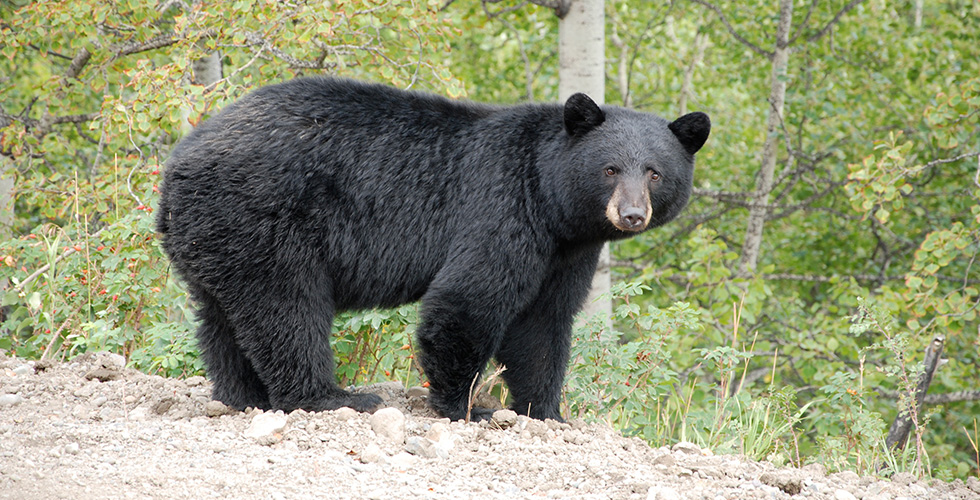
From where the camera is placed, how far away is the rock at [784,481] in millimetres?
3115

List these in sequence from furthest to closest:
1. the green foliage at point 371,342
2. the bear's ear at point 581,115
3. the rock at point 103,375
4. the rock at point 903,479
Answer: the green foliage at point 371,342
the rock at point 103,375
the bear's ear at point 581,115
the rock at point 903,479

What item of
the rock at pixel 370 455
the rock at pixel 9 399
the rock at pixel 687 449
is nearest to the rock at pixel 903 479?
the rock at pixel 687 449

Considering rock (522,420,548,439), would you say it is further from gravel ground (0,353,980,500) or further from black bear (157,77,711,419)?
black bear (157,77,711,419)

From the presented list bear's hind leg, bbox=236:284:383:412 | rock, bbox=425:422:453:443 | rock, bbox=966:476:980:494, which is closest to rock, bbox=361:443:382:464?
rock, bbox=425:422:453:443

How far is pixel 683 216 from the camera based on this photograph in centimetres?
1030

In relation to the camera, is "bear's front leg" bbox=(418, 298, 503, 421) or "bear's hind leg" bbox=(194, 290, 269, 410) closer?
"bear's front leg" bbox=(418, 298, 503, 421)

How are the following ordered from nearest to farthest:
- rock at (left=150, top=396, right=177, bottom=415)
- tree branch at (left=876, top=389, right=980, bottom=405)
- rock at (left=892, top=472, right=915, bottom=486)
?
1. rock at (left=892, top=472, right=915, bottom=486)
2. rock at (left=150, top=396, right=177, bottom=415)
3. tree branch at (left=876, top=389, right=980, bottom=405)

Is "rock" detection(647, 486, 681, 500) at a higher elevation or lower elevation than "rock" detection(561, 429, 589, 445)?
higher

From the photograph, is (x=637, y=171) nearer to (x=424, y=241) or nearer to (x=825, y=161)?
(x=424, y=241)

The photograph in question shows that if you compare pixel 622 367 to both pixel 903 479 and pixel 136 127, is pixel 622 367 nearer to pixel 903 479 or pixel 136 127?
pixel 903 479

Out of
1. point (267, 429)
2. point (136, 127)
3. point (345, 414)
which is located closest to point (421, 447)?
point (345, 414)

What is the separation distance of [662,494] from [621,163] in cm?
160

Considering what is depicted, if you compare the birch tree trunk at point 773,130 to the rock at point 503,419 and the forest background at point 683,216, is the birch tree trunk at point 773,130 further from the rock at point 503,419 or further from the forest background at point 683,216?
the rock at point 503,419

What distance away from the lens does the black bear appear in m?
3.76
